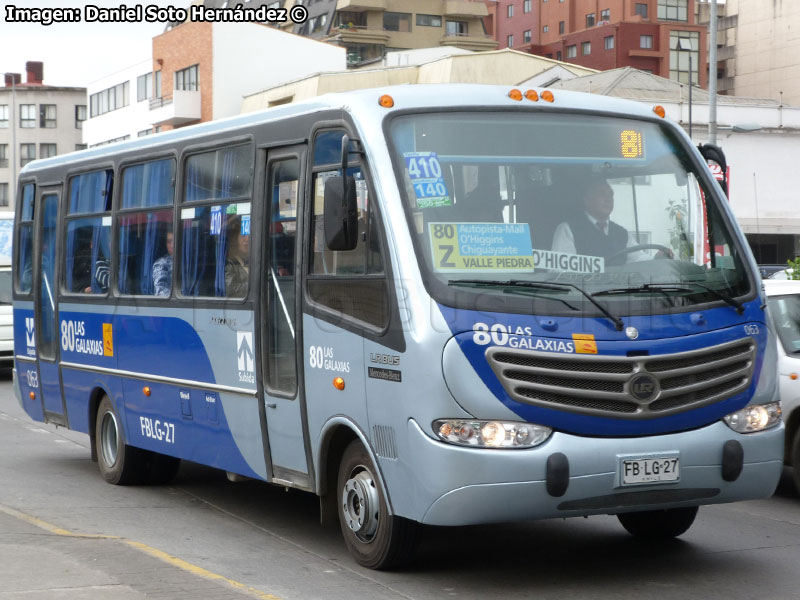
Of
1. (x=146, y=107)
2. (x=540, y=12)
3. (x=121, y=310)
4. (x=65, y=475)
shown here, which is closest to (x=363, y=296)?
(x=121, y=310)

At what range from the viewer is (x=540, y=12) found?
99438 mm

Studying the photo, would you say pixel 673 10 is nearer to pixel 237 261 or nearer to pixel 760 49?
pixel 760 49

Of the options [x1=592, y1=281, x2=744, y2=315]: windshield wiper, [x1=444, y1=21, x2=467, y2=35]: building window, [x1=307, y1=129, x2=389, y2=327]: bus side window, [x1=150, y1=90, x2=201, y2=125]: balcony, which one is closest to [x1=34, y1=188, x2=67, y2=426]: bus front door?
[x1=307, y1=129, x2=389, y2=327]: bus side window

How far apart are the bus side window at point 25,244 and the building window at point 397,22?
83.3 m

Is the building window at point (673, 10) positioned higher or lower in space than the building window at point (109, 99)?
higher

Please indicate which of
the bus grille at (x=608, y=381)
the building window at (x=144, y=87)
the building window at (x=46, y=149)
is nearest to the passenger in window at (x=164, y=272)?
the bus grille at (x=608, y=381)

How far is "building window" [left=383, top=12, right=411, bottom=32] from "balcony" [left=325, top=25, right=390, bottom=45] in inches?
42.2

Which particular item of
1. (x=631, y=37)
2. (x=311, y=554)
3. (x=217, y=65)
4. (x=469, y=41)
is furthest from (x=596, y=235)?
(x=469, y=41)

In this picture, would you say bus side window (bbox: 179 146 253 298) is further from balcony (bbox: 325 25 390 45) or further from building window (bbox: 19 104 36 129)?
building window (bbox: 19 104 36 129)

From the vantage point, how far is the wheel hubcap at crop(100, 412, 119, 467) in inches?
445

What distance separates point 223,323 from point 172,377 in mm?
1083

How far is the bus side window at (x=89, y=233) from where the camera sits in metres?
11.3

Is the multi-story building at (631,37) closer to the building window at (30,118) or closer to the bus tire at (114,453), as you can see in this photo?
the building window at (30,118)

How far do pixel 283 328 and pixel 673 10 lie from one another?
8568cm
